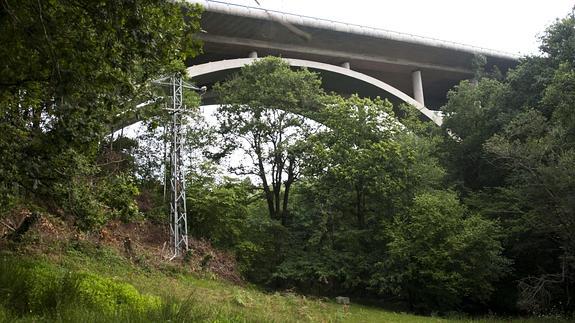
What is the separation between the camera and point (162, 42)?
5.98 m

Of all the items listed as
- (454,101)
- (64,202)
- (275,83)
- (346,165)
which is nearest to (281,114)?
(275,83)

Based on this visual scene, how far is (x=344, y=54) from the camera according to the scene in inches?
1185

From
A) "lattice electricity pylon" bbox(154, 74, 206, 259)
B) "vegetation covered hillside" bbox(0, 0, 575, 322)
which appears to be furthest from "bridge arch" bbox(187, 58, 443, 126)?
"lattice electricity pylon" bbox(154, 74, 206, 259)

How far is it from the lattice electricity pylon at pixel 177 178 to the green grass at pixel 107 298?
92.1 inches

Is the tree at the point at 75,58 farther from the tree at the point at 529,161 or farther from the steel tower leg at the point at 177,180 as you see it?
the tree at the point at 529,161

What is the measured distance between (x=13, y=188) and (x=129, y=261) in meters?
8.32

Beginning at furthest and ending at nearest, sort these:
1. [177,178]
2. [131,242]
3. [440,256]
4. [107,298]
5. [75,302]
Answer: [177,178]
[440,256]
[131,242]
[107,298]
[75,302]

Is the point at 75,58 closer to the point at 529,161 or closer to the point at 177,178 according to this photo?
the point at 177,178

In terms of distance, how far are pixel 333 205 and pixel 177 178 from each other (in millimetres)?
6708

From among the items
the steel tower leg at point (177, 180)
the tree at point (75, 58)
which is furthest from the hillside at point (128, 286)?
the tree at point (75, 58)

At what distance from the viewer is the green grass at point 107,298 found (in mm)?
5668

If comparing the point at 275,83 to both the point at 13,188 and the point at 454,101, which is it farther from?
the point at 13,188

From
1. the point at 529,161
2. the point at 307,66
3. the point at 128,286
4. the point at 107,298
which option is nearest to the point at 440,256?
the point at 529,161

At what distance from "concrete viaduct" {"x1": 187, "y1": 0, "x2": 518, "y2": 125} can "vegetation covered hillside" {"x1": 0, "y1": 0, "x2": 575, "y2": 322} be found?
3414 millimetres
